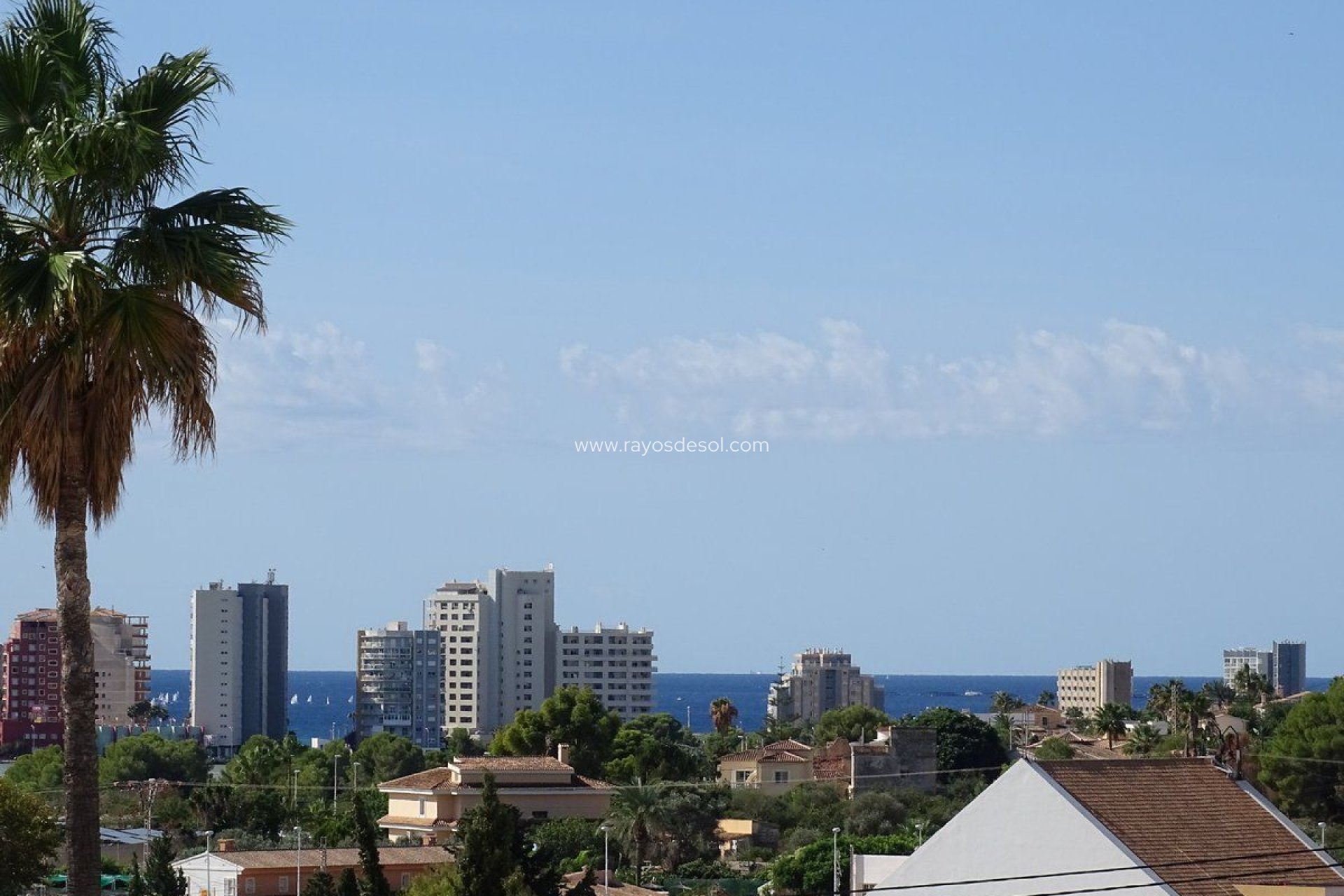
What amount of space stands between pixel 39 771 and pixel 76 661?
99.3 metres

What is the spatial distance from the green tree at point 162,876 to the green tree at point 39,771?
39405mm

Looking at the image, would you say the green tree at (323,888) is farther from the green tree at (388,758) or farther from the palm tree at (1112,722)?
the palm tree at (1112,722)

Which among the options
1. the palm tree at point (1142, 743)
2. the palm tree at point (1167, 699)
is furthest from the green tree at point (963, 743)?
the palm tree at point (1167, 699)

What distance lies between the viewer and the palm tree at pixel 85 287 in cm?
1151

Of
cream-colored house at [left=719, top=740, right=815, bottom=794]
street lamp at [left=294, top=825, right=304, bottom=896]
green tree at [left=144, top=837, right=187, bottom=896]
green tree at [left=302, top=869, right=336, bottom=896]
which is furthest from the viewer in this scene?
cream-colored house at [left=719, top=740, right=815, bottom=794]

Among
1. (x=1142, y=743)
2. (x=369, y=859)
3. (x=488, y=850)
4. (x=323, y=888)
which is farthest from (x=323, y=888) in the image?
(x=1142, y=743)

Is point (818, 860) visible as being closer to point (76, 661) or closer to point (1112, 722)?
point (1112, 722)

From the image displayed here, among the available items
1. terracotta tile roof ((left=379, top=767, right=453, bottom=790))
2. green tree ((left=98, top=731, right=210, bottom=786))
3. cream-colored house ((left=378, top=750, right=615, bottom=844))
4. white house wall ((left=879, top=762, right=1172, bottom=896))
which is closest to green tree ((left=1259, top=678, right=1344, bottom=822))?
cream-colored house ((left=378, top=750, right=615, bottom=844))

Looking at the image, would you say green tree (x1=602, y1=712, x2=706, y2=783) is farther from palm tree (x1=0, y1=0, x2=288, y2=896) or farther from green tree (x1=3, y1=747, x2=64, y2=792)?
palm tree (x1=0, y1=0, x2=288, y2=896)

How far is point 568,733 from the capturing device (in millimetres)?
94062

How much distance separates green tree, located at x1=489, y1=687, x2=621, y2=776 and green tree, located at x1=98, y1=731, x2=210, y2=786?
33.0m

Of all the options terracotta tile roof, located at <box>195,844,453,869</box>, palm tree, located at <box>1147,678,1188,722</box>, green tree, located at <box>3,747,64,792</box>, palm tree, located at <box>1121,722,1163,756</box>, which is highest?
palm tree, located at <box>1147,678,1188,722</box>

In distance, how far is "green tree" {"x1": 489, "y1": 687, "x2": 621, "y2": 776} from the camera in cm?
9369

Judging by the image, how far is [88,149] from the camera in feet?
38.0
